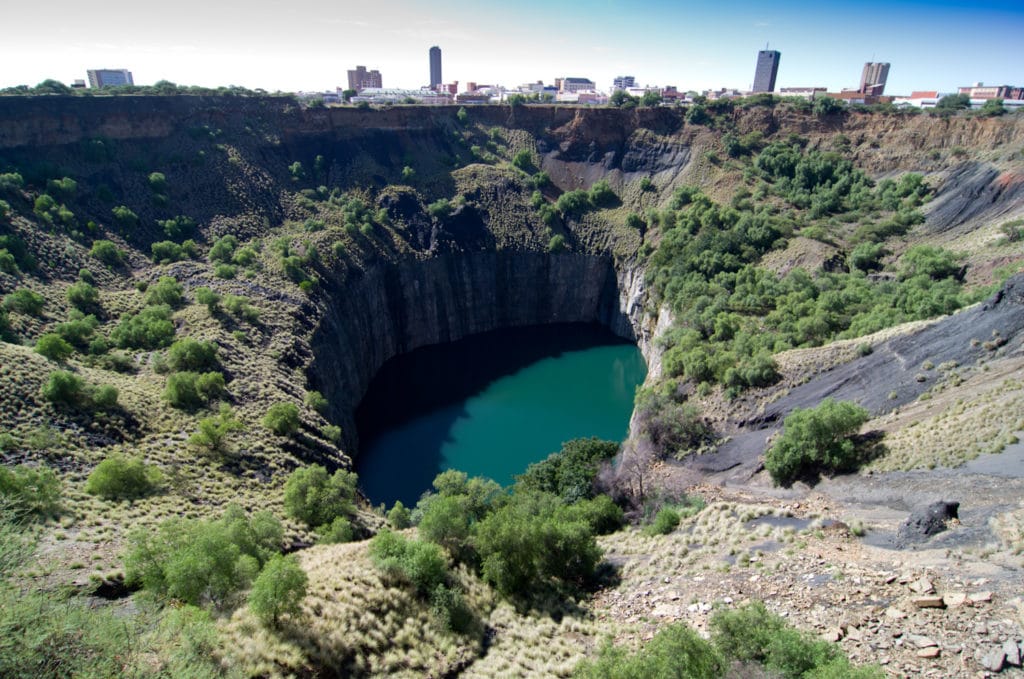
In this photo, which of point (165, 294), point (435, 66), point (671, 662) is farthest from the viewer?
point (435, 66)

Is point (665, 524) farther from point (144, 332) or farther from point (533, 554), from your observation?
point (144, 332)

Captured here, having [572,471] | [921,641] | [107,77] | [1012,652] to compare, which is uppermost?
[107,77]

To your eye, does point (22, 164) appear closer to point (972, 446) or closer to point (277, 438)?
point (277, 438)

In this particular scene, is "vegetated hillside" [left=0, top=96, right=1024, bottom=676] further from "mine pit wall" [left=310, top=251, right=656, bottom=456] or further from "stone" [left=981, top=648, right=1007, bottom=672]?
"stone" [left=981, top=648, right=1007, bottom=672]

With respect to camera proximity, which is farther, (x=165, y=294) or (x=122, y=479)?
(x=165, y=294)

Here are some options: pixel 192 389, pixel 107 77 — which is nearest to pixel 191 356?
pixel 192 389
